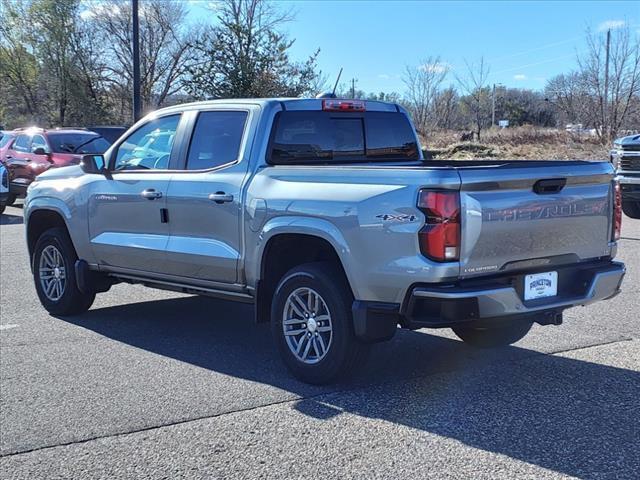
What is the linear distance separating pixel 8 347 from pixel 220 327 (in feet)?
5.91

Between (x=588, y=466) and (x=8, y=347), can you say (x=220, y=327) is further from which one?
(x=588, y=466)

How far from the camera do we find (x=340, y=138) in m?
6.03

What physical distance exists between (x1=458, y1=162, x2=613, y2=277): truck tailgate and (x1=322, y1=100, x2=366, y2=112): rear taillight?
1.60 m

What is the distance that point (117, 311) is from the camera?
24.9ft

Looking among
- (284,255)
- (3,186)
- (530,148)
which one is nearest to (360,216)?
(284,255)

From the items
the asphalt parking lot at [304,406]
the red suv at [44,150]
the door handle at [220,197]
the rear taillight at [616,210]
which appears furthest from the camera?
the red suv at [44,150]

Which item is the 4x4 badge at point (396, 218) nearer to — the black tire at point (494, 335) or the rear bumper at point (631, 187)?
the black tire at point (494, 335)

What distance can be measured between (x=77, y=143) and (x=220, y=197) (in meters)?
12.8

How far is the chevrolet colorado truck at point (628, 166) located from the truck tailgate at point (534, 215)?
9.74 metres

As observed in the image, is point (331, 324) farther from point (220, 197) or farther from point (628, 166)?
point (628, 166)

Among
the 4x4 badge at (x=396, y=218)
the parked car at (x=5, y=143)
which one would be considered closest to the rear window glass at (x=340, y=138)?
the 4x4 badge at (x=396, y=218)

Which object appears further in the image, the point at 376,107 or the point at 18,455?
the point at 376,107

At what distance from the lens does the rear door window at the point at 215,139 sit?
5828 millimetres

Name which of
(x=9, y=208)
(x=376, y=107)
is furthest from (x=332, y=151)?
(x=9, y=208)
